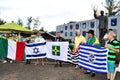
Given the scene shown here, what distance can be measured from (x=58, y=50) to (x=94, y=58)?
372 cm

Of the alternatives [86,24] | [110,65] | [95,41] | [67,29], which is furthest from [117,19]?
[110,65]

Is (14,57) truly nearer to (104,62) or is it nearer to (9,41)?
(9,41)

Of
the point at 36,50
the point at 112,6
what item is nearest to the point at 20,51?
the point at 36,50

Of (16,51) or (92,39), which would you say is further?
(16,51)

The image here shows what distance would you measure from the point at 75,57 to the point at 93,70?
3052 millimetres

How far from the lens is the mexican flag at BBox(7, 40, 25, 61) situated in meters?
15.7

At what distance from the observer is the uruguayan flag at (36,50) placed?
48.0ft

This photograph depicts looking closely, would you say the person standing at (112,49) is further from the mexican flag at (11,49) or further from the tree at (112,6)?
the tree at (112,6)

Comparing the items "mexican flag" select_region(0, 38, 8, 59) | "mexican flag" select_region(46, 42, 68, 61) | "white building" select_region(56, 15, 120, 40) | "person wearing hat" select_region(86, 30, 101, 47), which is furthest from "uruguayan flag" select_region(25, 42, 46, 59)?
"white building" select_region(56, 15, 120, 40)

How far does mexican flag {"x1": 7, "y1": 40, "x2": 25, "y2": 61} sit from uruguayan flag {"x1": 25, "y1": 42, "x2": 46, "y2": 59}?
0.79 meters

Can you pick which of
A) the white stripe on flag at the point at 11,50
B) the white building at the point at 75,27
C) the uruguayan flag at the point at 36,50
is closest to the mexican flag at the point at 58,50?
the uruguayan flag at the point at 36,50

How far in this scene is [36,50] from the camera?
14.8m

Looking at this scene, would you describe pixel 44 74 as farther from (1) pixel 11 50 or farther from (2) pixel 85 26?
(2) pixel 85 26

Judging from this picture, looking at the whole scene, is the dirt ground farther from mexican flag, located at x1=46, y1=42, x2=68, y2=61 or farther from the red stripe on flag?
the red stripe on flag
